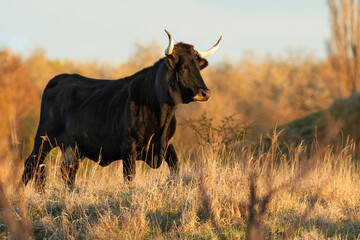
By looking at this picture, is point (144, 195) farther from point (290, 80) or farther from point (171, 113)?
point (290, 80)

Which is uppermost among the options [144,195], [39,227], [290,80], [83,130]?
[290,80]

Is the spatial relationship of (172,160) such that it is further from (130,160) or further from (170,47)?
(170,47)

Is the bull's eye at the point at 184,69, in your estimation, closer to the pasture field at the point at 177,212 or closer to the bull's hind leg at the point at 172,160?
the bull's hind leg at the point at 172,160

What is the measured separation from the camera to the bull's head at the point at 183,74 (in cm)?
586

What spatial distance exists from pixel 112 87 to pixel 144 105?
89 centimetres

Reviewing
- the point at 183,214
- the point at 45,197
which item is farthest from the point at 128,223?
the point at 45,197

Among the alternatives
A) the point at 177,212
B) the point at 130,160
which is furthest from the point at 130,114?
the point at 177,212

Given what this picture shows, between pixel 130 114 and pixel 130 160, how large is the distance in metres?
0.59

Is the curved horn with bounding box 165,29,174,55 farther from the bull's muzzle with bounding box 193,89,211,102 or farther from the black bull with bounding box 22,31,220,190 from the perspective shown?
the bull's muzzle with bounding box 193,89,211,102

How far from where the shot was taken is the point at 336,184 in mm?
7250

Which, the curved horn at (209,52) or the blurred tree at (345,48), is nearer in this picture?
the curved horn at (209,52)

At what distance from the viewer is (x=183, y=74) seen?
5945 millimetres

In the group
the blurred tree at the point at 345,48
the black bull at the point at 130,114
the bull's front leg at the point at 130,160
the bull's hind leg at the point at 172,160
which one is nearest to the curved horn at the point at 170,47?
the black bull at the point at 130,114

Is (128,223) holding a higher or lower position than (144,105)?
lower
